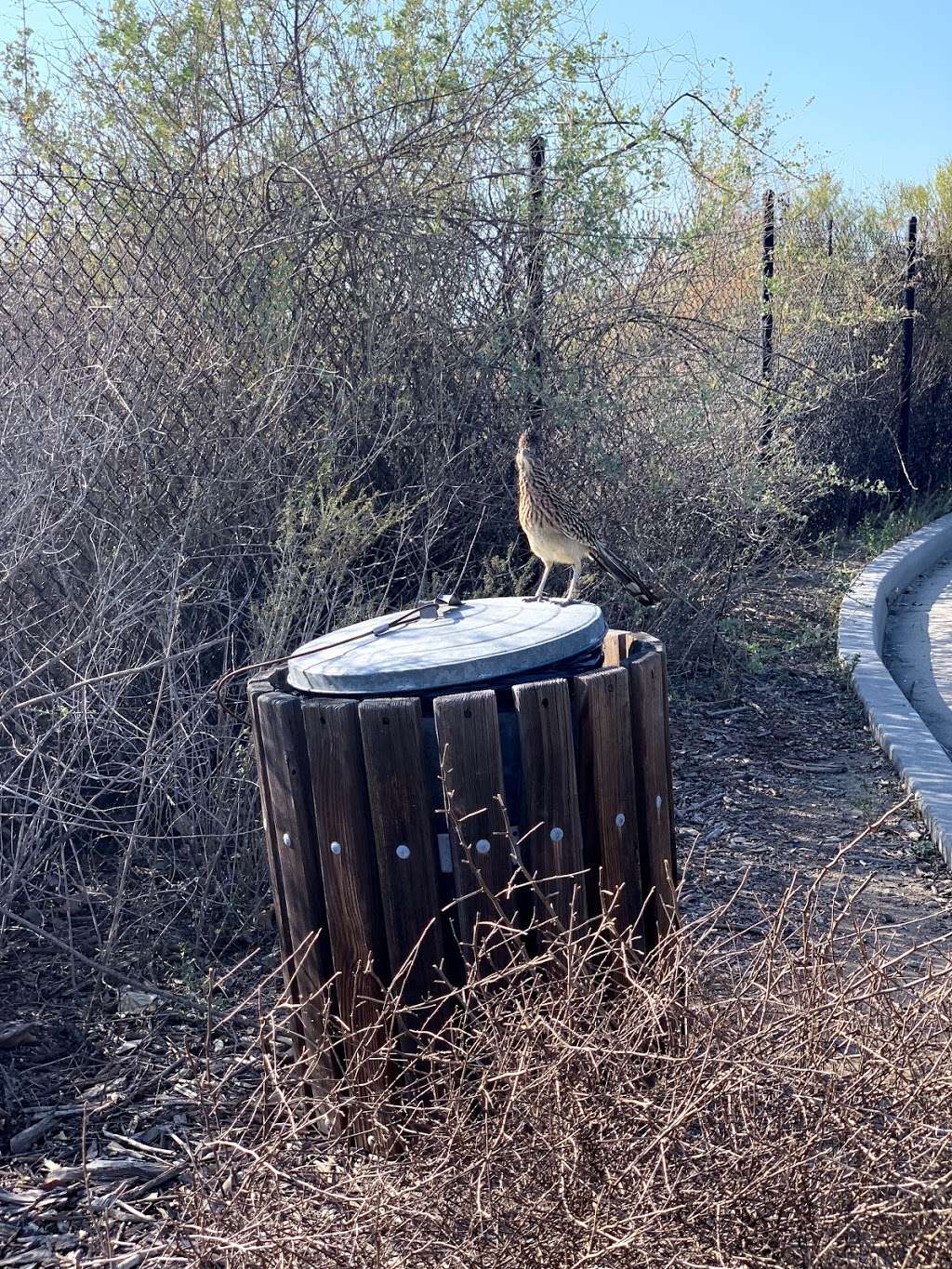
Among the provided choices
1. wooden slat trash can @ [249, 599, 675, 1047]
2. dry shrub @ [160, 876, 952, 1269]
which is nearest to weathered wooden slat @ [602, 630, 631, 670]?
wooden slat trash can @ [249, 599, 675, 1047]

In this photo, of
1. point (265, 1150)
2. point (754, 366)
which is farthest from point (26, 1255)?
point (754, 366)

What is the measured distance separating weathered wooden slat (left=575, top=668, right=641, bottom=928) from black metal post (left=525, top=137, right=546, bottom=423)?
A: 3.88 metres

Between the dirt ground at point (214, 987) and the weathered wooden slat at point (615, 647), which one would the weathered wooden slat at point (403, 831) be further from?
the weathered wooden slat at point (615, 647)

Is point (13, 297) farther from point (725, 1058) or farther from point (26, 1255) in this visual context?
point (725, 1058)

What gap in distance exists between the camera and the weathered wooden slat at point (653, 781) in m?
2.78

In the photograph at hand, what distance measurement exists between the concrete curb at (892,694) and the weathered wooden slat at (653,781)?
1687 mm

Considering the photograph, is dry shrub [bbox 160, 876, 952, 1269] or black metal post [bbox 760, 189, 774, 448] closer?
dry shrub [bbox 160, 876, 952, 1269]

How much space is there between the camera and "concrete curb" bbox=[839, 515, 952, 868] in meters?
4.89

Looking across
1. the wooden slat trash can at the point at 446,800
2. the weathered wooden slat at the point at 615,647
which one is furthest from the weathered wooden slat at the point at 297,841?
the weathered wooden slat at the point at 615,647

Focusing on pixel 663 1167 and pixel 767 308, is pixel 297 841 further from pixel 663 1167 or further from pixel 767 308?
pixel 767 308

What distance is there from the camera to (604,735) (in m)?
2.67

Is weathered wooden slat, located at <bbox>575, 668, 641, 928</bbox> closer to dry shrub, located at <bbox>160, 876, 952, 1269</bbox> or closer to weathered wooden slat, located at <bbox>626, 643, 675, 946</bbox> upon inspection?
weathered wooden slat, located at <bbox>626, 643, 675, 946</bbox>

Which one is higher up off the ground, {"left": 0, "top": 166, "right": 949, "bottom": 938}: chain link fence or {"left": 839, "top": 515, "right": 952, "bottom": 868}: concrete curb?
{"left": 0, "top": 166, "right": 949, "bottom": 938}: chain link fence

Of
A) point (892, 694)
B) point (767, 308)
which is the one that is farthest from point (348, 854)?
point (767, 308)
